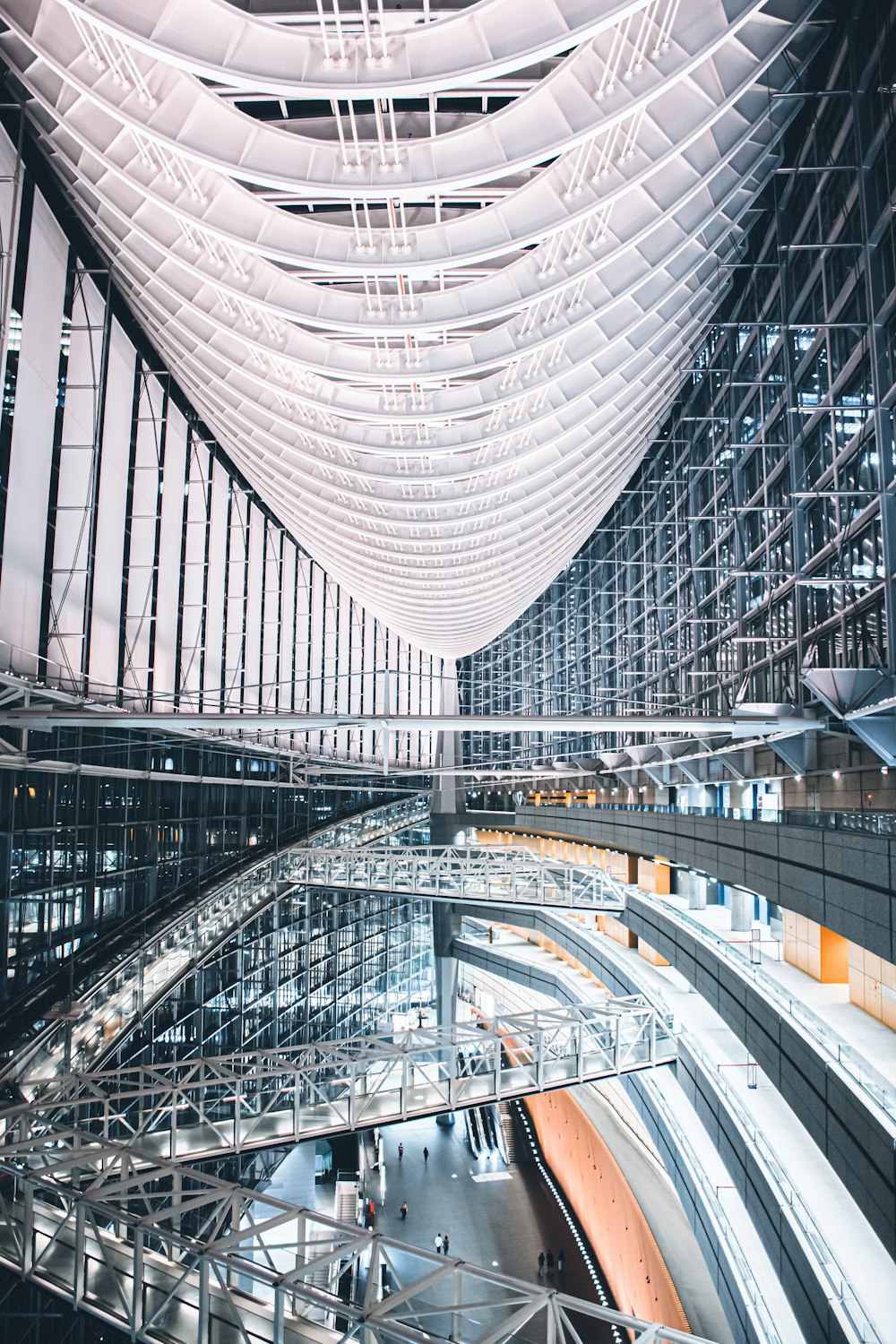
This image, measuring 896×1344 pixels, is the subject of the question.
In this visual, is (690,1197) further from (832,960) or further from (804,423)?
(804,423)

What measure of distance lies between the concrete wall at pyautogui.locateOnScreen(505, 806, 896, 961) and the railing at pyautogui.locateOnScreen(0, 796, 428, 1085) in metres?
12.1

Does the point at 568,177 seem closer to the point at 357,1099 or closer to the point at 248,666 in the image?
the point at 357,1099

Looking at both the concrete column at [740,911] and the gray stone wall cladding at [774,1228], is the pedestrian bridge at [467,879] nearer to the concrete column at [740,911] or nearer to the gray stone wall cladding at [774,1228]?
the concrete column at [740,911]

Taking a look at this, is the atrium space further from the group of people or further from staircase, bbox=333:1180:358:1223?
staircase, bbox=333:1180:358:1223

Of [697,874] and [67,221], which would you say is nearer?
[67,221]

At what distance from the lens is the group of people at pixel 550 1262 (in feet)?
99.3

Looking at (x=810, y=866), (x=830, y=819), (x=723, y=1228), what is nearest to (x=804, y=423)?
(x=830, y=819)

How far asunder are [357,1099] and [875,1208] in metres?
11.9

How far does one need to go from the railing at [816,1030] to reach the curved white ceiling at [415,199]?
34.4ft

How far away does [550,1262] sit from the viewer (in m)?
30.8

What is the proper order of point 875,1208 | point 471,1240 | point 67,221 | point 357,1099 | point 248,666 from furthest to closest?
point 471,1240 < point 248,666 < point 357,1099 < point 67,221 < point 875,1208

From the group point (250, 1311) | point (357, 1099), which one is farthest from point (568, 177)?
point (357, 1099)

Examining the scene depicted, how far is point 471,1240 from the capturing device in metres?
33.0

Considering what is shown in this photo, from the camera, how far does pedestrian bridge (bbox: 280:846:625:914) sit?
34406 mm
